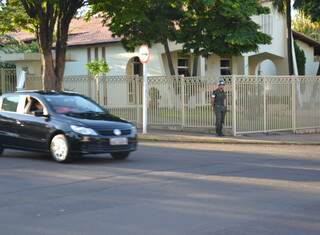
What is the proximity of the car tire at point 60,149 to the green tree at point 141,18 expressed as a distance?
10576 millimetres

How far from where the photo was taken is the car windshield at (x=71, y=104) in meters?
14.2

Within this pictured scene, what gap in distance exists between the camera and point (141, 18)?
23641mm

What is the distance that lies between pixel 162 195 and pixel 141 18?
48.3 feet

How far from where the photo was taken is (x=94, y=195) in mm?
9773

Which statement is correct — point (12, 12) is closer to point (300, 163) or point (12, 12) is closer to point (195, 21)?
point (195, 21)

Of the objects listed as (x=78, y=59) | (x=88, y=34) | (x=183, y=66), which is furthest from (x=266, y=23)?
(x=78, y=59)

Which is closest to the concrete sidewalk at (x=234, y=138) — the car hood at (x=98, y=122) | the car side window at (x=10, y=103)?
the car side window at (x=10, y=103)

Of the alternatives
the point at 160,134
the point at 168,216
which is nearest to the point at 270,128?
the point at 160,134

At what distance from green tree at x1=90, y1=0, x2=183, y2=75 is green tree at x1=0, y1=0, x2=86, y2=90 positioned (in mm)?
1121

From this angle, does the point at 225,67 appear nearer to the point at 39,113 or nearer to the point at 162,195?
the point at 39,113

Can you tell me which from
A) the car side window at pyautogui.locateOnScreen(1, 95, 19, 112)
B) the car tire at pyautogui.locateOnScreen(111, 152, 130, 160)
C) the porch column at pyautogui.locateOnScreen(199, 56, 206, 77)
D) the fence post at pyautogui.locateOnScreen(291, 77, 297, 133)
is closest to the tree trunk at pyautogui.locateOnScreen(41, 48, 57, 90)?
the fence post at pyautogui.locateOnScreen(291, 77, 297, 133)

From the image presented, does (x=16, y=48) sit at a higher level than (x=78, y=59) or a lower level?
higher

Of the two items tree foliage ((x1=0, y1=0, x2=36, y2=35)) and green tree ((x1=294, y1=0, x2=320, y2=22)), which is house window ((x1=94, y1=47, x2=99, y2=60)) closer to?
tree foliage ((x1=0, y1=0, x2=36, y2=35))

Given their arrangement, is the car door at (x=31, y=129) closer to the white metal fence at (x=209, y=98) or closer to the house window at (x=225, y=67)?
the white metal fence at (x=209, y=98)
